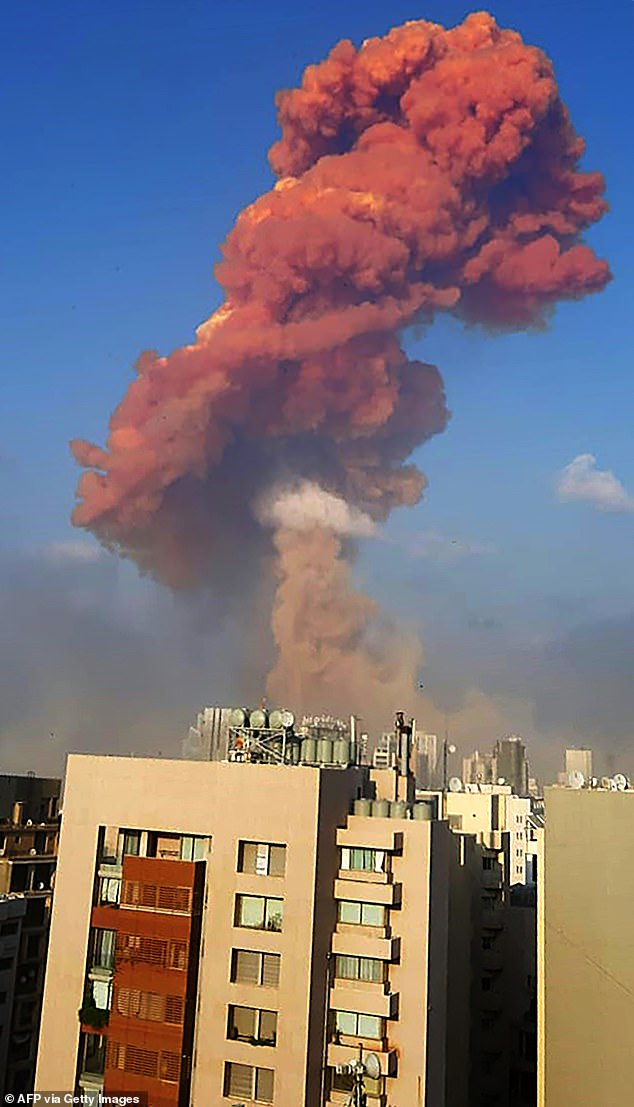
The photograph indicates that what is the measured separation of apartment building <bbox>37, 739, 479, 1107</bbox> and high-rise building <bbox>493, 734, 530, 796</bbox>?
50.6m

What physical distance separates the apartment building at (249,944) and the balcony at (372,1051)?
0.09 ft

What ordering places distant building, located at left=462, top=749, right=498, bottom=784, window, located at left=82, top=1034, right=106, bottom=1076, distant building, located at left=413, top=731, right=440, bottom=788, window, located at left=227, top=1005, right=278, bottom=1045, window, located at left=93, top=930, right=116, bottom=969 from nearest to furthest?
1. window, located at left=227, top=1005, right=278, bottom=1045
2. window, located at left=82, top=1034, right=106, bottom=1076
3. window, located at left=93, top=930, right=116, bottom=969
4. distant building, located at left=413, top=731, right=440, bottom=788
5. distant building, located at left=462, top=749, right=498, bottom=784

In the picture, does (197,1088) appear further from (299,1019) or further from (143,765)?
(143,765)

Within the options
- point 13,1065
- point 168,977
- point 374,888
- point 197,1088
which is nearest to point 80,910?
point 168,977

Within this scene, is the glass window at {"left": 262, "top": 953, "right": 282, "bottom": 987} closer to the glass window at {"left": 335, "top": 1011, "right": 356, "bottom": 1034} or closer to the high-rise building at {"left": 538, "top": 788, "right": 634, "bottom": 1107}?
the glass window at {"left": 335, "top": 1011, "right": 356, "bottom": 1034}

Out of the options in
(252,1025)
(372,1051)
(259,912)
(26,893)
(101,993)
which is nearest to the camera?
(372,1051)

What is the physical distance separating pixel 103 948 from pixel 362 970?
538cm

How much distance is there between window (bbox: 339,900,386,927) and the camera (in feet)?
61.1

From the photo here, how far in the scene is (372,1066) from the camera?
17.6m

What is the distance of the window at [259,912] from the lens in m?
18.4

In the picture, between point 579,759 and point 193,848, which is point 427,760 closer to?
point 579,759

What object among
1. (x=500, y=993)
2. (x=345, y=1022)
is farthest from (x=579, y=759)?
(x=345, y=1022)

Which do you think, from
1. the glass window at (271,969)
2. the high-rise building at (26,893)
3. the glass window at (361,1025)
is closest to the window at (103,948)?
the glass window at (271,969)

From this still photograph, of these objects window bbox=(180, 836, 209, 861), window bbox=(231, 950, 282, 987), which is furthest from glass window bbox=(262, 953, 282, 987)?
window bbox=(180, 836, 209, 861)
